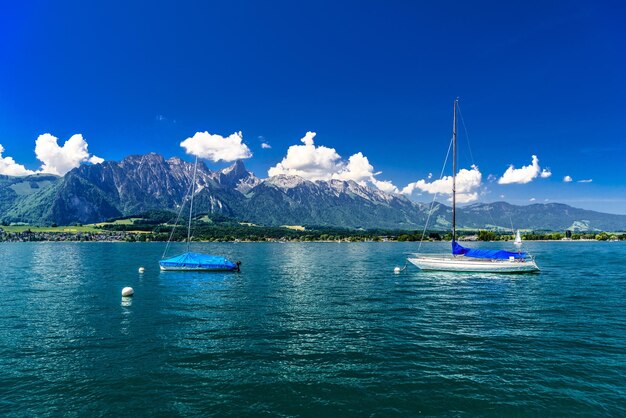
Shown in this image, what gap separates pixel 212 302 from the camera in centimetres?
5194

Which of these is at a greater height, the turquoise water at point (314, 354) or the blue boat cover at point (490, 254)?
the blue boat cover at point (490, 254)

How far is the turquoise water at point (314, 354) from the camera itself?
822 inches

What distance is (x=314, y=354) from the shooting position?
2881cm

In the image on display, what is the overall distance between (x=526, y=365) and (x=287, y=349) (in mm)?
17972

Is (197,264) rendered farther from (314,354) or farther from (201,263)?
(314,354)

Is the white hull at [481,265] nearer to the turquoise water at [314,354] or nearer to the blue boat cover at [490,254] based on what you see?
the blue boat cover at [490,254]

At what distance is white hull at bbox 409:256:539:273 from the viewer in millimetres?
80750

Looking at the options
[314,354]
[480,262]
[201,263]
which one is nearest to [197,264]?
[201,263]

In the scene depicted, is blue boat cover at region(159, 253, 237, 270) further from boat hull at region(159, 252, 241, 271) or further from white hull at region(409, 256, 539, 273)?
white hull at region(409, 256, 539, 273)

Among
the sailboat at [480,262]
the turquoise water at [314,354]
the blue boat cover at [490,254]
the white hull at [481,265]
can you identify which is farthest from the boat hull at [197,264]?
the blue boat cover at [490,254]

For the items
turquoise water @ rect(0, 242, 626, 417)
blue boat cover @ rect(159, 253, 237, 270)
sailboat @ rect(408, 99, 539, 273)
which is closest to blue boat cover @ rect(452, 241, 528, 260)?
sailboat @ rect(408, 99, 539, 273)

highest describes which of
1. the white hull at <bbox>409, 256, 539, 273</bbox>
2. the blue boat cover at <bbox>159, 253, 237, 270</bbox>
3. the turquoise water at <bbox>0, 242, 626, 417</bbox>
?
the white hull at <bbox>409, 256, 539, 273</bbox>

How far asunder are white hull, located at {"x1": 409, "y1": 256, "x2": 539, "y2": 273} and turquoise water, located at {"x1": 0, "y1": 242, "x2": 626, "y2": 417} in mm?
23095

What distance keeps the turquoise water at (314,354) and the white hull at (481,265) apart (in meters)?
23.1
